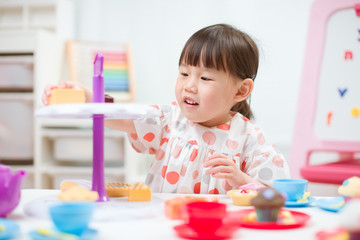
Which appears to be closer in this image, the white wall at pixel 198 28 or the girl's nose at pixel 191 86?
the girl's nose at pixel 191 86

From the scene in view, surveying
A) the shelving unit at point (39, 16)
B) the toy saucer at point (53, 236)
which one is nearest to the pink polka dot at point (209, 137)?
the toy saucer at point (53, 236)

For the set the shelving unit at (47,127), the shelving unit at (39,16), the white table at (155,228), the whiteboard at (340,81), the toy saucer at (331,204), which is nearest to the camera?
the white table at (155,228)

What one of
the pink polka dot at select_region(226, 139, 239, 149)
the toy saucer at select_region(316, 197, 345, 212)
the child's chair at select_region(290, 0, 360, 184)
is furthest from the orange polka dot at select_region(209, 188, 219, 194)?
the child's chair at select_region(290, 0, 360, 184)

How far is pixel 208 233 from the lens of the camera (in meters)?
0.50

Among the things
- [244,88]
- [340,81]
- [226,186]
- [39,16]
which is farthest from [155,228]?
[39,16]

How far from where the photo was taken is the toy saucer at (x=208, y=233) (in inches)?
19.3

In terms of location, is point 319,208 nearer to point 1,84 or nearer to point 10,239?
point 10,239

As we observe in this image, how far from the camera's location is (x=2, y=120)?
7.88 feet

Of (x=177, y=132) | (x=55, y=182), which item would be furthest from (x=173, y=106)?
(x=55, y=182)

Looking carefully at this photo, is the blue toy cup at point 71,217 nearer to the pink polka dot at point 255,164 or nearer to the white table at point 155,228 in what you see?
the white table at point 155,228

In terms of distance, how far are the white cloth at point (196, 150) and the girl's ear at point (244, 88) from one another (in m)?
0.05

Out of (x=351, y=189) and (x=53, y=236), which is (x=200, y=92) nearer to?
(x=351, y=189)

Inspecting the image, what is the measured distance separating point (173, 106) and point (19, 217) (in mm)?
584

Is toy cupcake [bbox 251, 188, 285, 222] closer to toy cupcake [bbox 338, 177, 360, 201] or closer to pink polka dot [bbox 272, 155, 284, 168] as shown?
toy cupcake [bbox 338, 177, 360, 201]
